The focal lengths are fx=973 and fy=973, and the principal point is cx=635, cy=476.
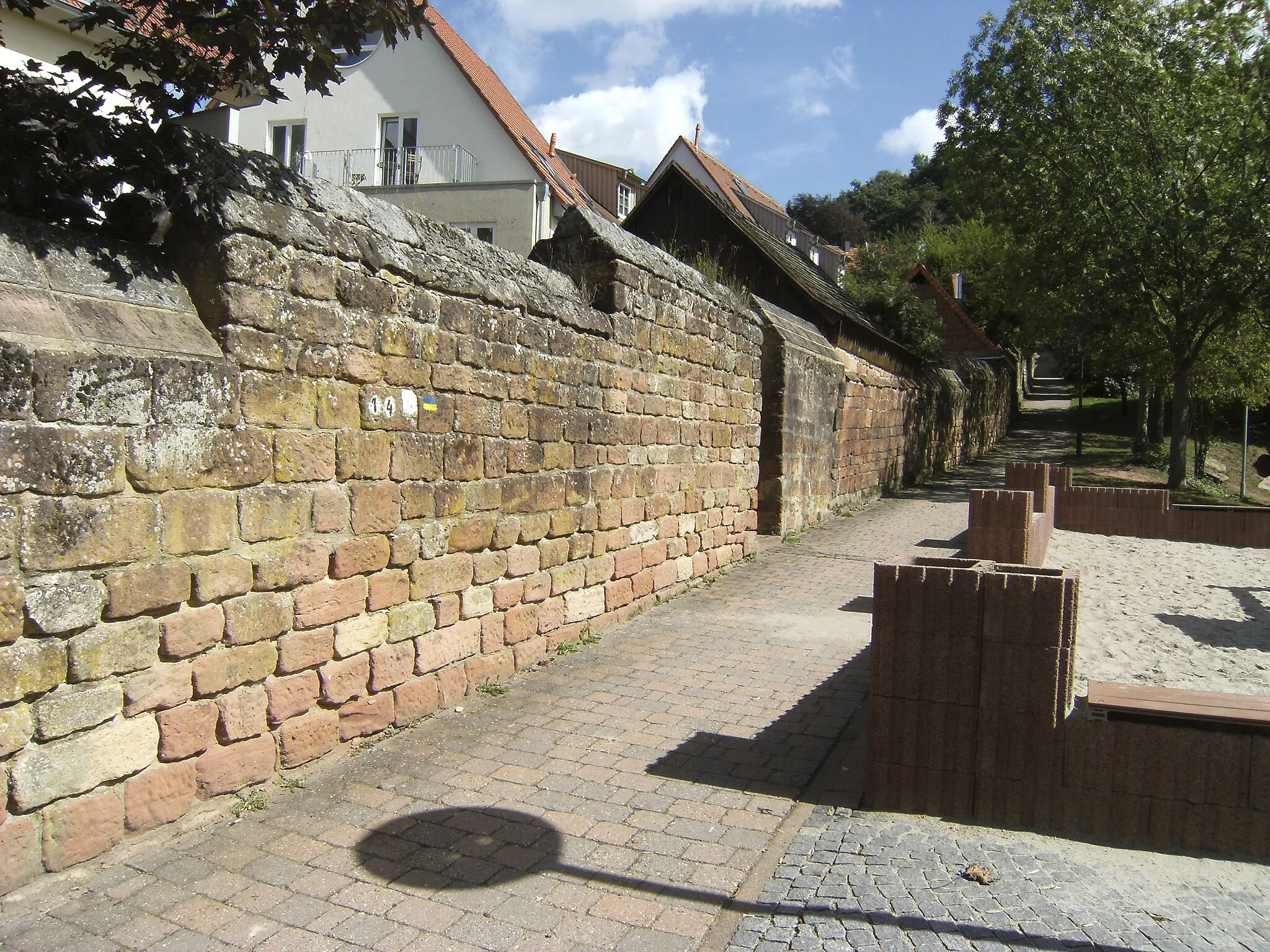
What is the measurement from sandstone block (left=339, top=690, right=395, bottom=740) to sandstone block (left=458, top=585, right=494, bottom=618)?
727 millimetres

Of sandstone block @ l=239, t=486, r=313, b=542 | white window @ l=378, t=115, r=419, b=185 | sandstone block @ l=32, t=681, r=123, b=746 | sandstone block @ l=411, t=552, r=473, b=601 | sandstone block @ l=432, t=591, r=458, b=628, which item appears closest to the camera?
sandstone block @ l=32, t=681, r=123, b=746

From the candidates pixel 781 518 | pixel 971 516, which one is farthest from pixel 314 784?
pixel 781 518

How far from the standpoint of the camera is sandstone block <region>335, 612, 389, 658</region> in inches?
180

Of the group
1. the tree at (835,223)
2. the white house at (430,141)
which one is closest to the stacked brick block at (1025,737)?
the white house at (430,141)

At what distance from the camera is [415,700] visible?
5078mm

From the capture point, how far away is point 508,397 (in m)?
5.84

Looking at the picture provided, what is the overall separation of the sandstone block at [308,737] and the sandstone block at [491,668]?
1.09 metres

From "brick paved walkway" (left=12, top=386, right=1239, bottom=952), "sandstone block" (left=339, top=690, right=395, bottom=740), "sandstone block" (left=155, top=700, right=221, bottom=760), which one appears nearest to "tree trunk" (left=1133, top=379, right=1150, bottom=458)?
"brick paved walkway" (left=12, top=386, right=1239, bottom=952)

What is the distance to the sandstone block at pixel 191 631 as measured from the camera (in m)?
3.67

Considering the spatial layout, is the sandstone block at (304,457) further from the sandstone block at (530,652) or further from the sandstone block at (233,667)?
the sandstone block at (530,652)

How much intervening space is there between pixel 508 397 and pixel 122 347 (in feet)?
8.29

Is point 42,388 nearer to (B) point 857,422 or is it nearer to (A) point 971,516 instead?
(A) point 971,516

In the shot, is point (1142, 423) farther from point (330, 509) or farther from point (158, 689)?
point (158, 689)

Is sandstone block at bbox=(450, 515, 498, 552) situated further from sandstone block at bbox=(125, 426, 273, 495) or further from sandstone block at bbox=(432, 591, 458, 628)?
sandstone block at bbox=(125, 426, 273, 495)
